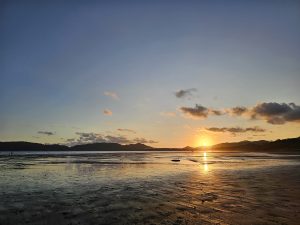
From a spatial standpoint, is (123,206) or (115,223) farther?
(123,206)

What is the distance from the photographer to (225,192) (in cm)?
2231

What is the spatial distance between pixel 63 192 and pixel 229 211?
44.6 feet

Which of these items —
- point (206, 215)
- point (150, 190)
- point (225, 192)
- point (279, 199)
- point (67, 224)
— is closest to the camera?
point (67, 224)

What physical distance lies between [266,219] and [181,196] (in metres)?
7.84

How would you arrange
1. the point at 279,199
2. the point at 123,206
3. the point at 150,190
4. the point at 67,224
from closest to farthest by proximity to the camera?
1. the point at 67,224
2. the point at 123,206
3. the point at 279,199
4. the point at 150,190

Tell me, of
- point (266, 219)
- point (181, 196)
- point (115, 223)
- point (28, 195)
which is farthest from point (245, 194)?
point (28, 195)

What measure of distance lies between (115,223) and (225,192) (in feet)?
37.9

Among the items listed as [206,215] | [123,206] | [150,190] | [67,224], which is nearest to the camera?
[67,224]

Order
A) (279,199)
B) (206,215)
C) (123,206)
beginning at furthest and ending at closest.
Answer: (279,199) → (123,206) → (206,215)

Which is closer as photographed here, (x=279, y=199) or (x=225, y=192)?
(x=279, y=199)

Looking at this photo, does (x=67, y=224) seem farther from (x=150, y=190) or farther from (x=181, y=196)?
(x=150, y=190)

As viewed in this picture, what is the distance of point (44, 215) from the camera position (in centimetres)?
1535

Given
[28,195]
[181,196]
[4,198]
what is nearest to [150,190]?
[181,196]

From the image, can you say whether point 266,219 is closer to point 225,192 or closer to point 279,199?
point 279,199
